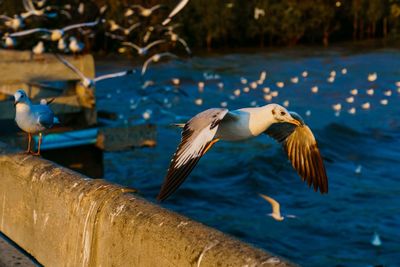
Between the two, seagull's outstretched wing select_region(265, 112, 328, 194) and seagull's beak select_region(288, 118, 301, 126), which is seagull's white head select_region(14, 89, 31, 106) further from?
seagull's beak select_region(288, 118, 301, 126)

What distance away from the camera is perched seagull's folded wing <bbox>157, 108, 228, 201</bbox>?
147 inches

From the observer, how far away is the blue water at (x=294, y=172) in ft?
33.4

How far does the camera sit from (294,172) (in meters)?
14.1

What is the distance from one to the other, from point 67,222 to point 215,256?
1303 mm

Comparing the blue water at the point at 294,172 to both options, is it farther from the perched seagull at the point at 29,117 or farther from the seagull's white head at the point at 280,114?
the perched seagull at the point at 29,117

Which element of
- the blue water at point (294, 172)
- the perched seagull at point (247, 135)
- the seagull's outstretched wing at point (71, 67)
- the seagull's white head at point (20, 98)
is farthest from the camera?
the seagull's outstretched wing at point (71, 67)

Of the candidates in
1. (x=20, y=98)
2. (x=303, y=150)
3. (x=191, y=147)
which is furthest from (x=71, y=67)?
(x=191, y=147)

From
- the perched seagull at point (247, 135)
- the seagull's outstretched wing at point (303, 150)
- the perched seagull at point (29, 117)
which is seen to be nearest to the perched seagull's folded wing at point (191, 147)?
the perched seagull at point (247, 135)

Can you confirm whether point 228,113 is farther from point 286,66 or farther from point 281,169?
point 286,66

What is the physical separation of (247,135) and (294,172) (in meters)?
9.45

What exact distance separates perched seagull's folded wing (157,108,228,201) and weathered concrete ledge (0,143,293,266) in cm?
27

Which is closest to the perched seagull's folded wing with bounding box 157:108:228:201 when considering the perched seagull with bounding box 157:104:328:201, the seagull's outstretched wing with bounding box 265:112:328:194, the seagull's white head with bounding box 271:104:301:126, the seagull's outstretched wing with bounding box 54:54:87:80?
the perched seagull with bounding box 157:104:328:201

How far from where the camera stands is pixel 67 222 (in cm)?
384

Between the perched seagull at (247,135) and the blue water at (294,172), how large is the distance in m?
0.70
